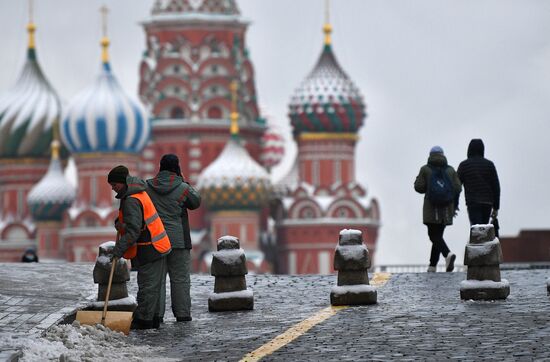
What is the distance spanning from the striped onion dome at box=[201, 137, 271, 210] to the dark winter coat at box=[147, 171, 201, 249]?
8658 cm

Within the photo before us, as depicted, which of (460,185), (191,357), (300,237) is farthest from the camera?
(300,237)

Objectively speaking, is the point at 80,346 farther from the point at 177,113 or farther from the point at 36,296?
the point at 177,113

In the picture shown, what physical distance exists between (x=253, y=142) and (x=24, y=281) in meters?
92.9

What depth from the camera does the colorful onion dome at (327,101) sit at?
111875 millimetres

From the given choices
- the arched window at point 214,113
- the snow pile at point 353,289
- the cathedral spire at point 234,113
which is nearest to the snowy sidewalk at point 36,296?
the snow pile at point 353,289

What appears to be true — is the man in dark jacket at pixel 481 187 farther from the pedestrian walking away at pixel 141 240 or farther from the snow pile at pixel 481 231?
the pedestrian walking away at pixel 141 240

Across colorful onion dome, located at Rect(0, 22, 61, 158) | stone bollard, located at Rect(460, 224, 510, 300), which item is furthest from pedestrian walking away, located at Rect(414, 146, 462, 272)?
colorful onion dome, located at Rect(0, 22, 61, 158)

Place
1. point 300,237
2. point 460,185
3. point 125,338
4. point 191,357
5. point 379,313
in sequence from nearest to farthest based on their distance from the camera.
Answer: point 191,357
point 125,338
point 379,313
point 460,185
point 300,237

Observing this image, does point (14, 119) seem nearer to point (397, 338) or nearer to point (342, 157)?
point (342, 157)

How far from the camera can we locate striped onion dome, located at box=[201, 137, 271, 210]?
10769cm

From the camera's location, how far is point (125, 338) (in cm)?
1920

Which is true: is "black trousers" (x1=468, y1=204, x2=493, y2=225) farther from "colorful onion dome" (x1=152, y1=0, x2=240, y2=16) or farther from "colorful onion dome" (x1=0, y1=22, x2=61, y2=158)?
"colorful onion dome" (x1=0, y1=22, x2=61, y2=158)

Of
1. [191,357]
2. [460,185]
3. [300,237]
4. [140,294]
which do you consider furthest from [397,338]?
[300,237]

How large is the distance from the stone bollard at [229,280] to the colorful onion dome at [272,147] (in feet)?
318
